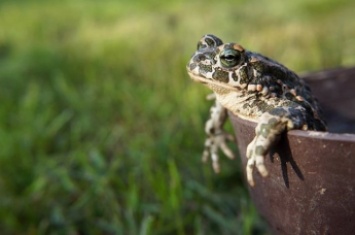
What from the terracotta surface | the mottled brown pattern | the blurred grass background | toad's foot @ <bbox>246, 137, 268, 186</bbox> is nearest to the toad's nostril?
the mottled brown pattern

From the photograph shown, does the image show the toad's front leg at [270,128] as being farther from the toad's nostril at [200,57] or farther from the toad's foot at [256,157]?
the toad's nostril at [200,57]

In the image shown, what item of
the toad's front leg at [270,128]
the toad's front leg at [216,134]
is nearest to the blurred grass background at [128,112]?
the toad's front leg at [216,134]

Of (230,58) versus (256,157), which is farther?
(230,58)

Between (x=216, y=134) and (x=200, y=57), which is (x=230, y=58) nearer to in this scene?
(x=200, y=57)

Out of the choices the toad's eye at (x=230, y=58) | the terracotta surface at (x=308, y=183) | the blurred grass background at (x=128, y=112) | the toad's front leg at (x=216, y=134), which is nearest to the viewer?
the terracotta surface at (x=308, y=183)

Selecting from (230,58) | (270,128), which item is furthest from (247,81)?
(270,128)

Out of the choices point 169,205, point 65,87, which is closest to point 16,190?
point 169,205
